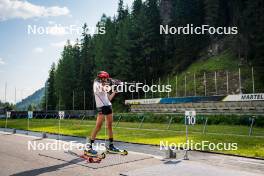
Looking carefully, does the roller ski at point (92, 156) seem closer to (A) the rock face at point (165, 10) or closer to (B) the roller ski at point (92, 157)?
(B) the roller ski at point (92, 157)

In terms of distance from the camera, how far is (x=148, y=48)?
83.8m

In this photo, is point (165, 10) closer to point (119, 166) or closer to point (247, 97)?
point (247, 97)

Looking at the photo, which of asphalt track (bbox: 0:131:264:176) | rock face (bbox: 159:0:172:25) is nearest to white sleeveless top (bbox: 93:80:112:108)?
asphalt track (bbox: 0:131:264:176)

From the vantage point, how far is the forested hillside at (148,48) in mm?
79125

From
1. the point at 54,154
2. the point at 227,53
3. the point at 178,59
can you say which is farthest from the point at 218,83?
the point at 54,154

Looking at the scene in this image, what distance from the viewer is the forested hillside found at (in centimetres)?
7912

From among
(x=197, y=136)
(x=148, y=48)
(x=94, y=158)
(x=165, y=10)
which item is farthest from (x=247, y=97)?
(x=165, y=10)

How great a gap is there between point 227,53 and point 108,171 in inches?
3021

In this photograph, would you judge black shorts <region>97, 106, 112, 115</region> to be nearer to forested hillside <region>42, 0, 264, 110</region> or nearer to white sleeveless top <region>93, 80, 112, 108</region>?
white sleeveless top <region>93, 80, 112, 108</region>

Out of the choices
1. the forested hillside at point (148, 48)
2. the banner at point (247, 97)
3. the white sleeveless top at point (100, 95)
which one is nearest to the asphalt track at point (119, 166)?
the white sleeveless top at point (100, 95)

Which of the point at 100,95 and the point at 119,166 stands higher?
the point at 100,95

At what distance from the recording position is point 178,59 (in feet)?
284

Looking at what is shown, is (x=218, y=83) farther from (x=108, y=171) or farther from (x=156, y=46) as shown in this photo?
(x=108, y=171)

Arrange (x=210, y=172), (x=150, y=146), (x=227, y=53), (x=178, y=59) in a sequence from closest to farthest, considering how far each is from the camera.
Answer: (x=210, y=172), (x=150, y=146), (x=227, y=53), (x=178, y=59)
